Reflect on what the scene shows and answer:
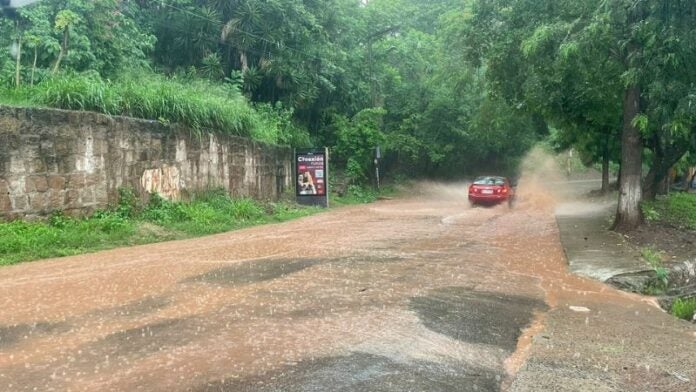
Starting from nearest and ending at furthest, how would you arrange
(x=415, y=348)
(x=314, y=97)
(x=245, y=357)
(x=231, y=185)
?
(x=245, y=357)
(x=415, y=348)
(x=231, y=185)
(x=314, y=97)

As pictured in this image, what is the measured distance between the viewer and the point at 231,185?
64.2 ft

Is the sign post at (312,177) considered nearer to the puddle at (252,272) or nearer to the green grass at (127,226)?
the green grass at (127,226)

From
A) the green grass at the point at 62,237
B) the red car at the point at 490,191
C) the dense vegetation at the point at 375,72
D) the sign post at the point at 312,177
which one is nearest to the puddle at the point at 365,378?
the green grass at the point at 62,237

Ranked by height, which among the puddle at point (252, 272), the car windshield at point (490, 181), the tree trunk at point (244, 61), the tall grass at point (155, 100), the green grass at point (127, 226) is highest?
the tree trunk at point (244, 61)

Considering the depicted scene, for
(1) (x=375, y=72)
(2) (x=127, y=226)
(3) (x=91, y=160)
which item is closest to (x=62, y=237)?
(2) (x=127, y=226)

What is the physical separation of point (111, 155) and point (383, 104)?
80.3 feet

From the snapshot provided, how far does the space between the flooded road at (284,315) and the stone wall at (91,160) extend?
6.75ft

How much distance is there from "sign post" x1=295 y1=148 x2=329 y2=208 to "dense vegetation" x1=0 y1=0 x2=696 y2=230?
Result: 1679 millimetres

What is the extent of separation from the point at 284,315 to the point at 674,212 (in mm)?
18871

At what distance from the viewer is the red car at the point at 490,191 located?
25.9 metres

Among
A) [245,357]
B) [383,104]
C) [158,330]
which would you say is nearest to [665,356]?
[245,357]

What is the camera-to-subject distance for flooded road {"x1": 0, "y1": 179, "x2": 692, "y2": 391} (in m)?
4.89

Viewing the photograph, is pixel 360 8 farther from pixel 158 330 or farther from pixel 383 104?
pixel 158 330

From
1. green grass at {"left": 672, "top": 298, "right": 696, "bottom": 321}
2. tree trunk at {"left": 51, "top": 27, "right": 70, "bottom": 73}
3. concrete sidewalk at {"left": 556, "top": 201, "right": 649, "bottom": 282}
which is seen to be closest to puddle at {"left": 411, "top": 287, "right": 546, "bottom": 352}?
green grass at {"left": 672, "top": 298, "right": 696, "bottom": 321}
